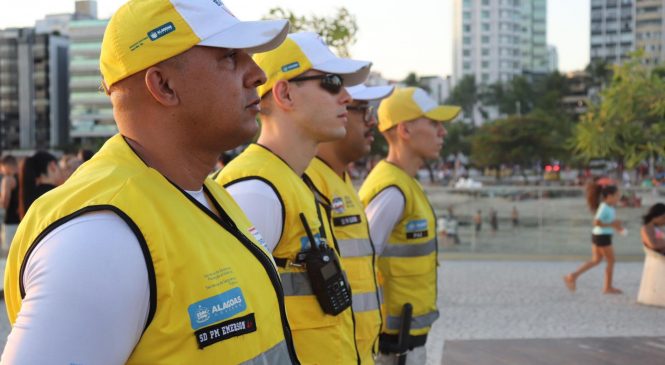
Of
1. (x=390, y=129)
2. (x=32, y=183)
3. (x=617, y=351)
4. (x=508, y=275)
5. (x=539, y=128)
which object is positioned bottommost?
(x=539, y=128)

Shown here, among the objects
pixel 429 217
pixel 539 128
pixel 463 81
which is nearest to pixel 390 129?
pixel 429 217

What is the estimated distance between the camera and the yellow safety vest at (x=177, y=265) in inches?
63.1

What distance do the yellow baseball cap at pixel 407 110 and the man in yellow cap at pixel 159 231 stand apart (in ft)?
11.6

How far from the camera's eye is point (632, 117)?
1019 centimetres

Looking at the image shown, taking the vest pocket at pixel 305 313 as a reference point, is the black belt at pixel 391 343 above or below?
below

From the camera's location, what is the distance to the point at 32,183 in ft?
29.6

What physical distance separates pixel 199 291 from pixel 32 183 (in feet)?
26.0

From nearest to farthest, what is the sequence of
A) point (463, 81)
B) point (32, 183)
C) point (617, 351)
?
point (617, 351)
point (32, 183)
point (463, 81)

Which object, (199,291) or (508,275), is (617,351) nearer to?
(508,275)

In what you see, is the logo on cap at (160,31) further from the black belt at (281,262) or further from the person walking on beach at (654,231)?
the person walking on beach at (654,231)

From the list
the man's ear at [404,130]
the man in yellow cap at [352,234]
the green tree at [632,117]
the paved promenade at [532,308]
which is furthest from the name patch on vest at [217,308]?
Answer: the green tree at [632,117]

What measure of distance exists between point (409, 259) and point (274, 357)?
2.94 m

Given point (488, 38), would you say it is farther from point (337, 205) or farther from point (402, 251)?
point (337, 205)

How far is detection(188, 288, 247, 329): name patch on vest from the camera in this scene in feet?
5.44
